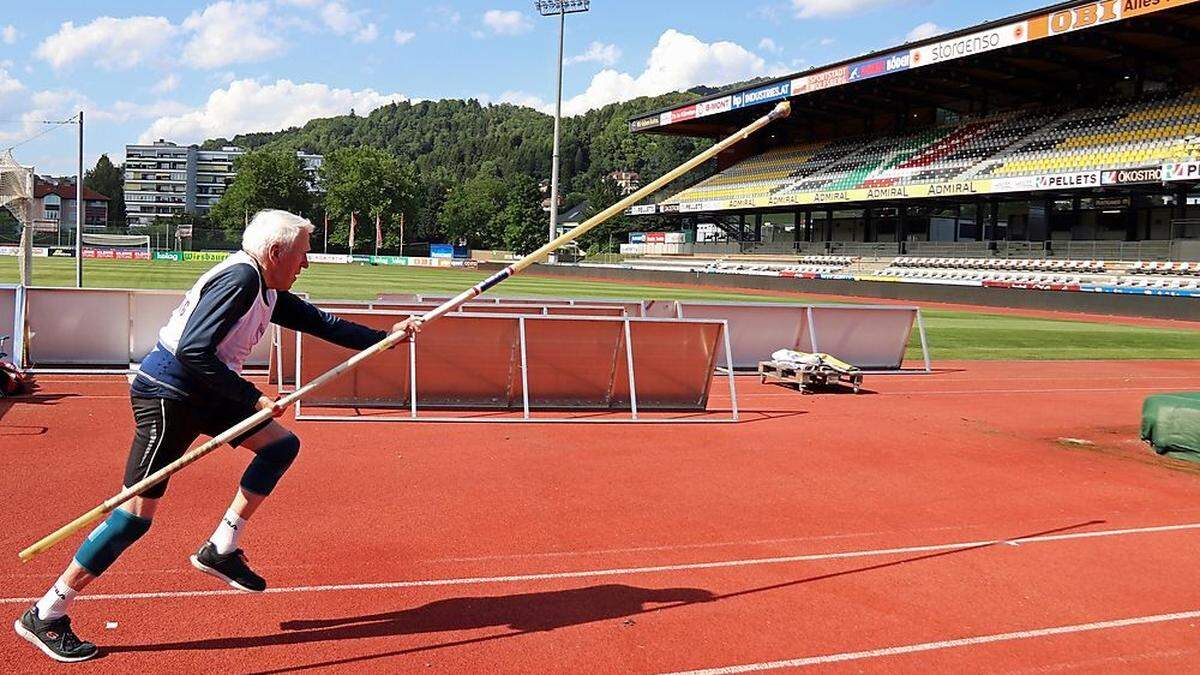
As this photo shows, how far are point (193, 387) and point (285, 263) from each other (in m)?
0.72

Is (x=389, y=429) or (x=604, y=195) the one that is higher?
(x=604, y=195)

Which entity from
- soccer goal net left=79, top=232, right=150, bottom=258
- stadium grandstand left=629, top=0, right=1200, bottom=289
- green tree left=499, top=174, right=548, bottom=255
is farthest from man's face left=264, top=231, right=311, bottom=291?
green tree left=499, top=174, right=548, bottom=255

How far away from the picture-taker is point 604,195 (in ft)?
367

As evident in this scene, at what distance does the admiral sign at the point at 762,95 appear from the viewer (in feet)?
166

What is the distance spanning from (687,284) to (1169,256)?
24207mm

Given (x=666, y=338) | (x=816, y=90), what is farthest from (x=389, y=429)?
(x=816, y=90)

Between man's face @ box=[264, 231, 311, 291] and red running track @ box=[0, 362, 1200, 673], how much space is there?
5.61 feet

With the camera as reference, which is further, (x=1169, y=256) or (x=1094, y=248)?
(x=1094, y=248)

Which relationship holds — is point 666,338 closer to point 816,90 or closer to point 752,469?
point 752,469

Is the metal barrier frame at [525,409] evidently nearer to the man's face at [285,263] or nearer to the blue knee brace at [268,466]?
the blue knee brace at [268,466]

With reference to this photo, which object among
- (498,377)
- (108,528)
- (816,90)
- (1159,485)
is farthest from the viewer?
(816,90)

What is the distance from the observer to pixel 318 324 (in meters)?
5.03

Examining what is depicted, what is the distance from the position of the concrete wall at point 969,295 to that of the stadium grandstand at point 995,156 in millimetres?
1987

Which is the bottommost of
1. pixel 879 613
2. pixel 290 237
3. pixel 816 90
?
pixel 879 613
